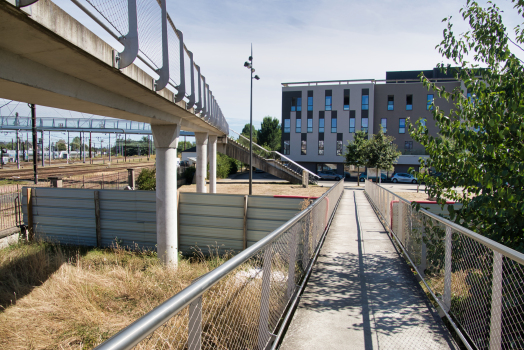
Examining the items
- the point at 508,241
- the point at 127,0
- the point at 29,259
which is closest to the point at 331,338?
the point at 508,241

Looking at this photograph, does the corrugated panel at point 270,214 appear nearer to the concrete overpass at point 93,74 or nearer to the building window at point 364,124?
the concrete overpass at point 93,74

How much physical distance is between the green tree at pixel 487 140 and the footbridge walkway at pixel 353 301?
2.21 ft

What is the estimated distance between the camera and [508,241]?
4375 mm

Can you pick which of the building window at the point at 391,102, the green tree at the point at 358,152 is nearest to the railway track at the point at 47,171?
the green tree at the point at 358,152

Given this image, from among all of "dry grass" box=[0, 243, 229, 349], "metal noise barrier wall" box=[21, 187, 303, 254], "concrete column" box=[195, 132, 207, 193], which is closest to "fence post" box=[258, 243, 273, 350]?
"dry grass" box=[0, 243, 229, 349]

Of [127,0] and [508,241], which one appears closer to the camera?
[508,241]

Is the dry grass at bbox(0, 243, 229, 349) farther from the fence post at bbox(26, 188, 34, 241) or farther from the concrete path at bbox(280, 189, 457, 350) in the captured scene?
the fence post at bbox(26, 188, 34, 241)

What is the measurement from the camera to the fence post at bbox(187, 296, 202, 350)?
6.26 feet

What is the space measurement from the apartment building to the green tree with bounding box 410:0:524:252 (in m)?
48.5

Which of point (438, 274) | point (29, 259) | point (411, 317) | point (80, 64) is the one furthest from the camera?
point (29, 259)

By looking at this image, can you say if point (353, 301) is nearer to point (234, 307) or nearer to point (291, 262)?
point (291, 262)

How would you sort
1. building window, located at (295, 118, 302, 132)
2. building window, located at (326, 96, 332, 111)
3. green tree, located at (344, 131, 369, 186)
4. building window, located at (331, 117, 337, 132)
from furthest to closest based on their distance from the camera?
building window, located at (295, 118, 302, 132), building window, located at (326, 96, 332, 111), building window, located at (331, 117, 337, 132), green tree, located at (344, 131, 369, 186)

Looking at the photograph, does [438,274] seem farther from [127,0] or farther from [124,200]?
[124,200]

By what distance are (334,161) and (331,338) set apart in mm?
51664
